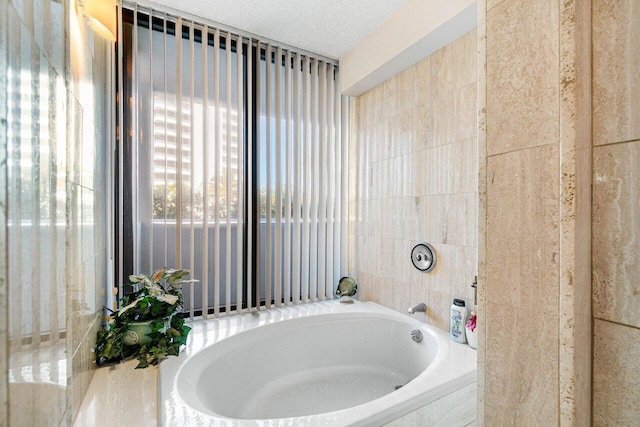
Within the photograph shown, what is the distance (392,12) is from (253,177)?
4.20ft

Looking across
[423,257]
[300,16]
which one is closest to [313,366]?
[423,257]

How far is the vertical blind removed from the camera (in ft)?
5.60

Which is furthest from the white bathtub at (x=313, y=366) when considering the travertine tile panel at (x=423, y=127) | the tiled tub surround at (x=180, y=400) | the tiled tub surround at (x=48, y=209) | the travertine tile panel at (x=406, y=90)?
the travertine tile panel at (x=406, y=90)

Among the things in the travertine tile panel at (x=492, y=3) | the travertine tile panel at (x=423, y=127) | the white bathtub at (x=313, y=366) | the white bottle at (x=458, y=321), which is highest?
the travertine tile panel at (x=423, y=127)

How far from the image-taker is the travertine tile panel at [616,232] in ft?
1.32

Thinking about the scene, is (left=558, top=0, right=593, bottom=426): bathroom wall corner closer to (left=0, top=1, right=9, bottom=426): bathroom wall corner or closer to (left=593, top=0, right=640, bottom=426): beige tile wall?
(left=593, top=0, right=640, bottom=426): beige tile wall

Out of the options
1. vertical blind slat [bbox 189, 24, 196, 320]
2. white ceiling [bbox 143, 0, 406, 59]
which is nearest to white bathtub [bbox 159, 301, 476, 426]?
vertical blind slat [bbox 189, 24, 196, 320]

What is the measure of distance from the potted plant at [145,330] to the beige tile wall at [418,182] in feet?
4.23

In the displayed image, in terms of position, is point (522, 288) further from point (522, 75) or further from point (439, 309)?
point (439, 309)

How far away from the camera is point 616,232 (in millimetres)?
418

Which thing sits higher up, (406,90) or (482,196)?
(406,90)

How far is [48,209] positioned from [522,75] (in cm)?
93

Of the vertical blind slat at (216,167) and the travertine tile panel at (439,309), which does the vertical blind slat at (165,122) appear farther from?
the travertine tile panel at (439,309)

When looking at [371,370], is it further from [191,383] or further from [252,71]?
[252,71]
